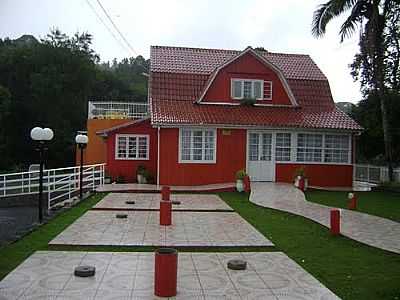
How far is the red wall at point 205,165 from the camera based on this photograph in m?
21.8

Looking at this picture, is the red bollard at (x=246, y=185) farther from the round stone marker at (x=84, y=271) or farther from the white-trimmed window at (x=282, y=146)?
the round stone marker at (x=84, y=271)

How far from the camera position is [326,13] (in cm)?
2203

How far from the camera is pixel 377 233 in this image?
36.5ft

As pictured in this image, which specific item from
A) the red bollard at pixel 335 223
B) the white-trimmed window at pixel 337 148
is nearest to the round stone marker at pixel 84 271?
the red bollard at pixel 335 223

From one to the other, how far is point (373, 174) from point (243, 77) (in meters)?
9.49

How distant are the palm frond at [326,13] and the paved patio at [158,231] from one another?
1218 centimetres

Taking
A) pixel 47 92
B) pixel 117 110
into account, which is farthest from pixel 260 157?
pixel 47 92

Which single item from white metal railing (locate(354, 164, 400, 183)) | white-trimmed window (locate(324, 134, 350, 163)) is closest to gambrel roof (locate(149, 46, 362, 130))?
white-trimmed window (locate(324, 134, 350, 163))

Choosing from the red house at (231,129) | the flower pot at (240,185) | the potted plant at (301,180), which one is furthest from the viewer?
the red house at (231,129)

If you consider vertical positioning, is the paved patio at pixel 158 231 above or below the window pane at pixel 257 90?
below

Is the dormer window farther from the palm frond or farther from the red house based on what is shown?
the palm frond

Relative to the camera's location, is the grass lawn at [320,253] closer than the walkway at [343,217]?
Yes

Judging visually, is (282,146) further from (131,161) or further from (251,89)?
(131,161)

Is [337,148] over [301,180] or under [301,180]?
over
